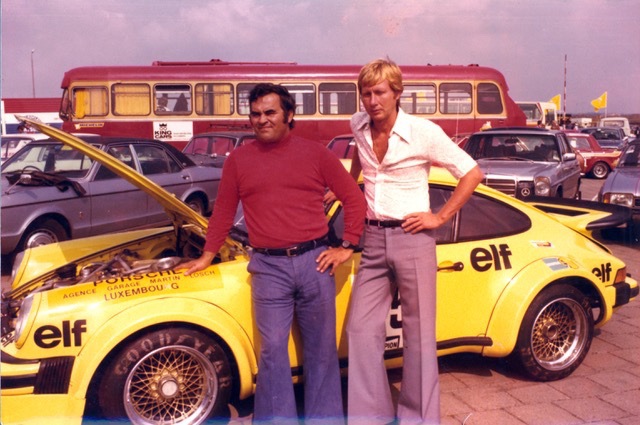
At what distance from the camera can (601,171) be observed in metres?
20.4

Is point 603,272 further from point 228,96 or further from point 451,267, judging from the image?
point 228,96

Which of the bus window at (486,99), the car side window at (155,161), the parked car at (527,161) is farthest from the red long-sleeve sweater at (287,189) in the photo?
the bus window at (486,99)

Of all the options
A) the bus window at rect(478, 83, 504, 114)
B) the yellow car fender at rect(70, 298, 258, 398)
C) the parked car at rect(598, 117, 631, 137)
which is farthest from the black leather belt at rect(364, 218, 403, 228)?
the parked car at rect(598, 117, 631, 137)

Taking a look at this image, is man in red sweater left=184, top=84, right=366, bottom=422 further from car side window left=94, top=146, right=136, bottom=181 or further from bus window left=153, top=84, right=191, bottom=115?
bus window left=153, top=84, right=191, bottom=115

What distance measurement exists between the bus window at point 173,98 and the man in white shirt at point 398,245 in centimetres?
1435

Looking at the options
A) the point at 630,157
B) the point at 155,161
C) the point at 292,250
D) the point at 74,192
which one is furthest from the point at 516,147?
the point at 292,250

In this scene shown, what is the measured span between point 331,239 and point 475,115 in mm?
15215

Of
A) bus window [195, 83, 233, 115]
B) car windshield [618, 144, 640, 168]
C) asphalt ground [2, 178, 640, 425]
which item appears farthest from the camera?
bus window [195, 83, 233, 115]

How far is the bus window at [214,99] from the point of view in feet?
55.4

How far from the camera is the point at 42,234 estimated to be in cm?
768

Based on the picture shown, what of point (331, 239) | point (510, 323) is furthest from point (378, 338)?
point (510, 323)

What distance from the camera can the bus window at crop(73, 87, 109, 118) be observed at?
1655cm

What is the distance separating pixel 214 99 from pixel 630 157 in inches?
419

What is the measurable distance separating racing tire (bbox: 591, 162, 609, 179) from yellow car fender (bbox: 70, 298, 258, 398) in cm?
1941
